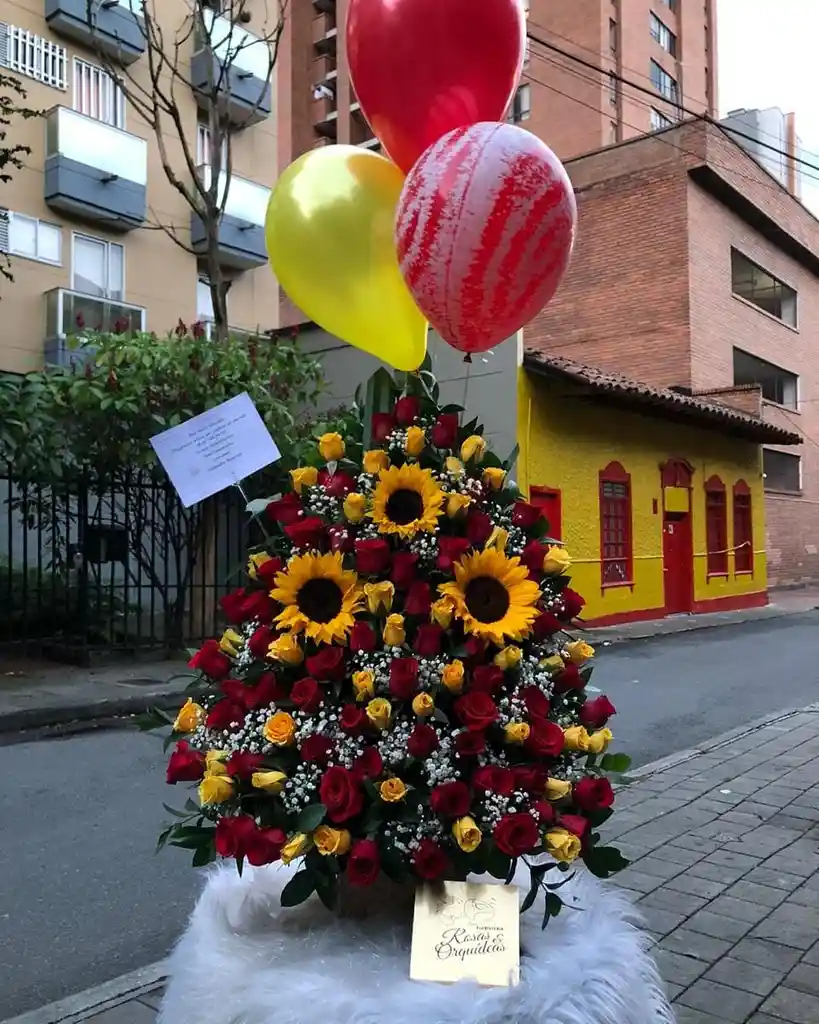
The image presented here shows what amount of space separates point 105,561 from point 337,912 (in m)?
9.05

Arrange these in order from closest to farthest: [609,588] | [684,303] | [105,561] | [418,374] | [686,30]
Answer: [418,374], [105,561], [609,588], [684,303], [686,30]

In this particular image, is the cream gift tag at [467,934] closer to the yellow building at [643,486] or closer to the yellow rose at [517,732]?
the yellow rose at [517,732]

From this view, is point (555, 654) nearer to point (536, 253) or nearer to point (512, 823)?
point (512, 823)

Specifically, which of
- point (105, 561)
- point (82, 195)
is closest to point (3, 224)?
point (82, 195)

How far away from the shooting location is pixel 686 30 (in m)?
45.0

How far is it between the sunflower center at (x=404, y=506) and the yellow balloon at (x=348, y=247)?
0.49 meters

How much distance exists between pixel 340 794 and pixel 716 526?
1859 centimetres

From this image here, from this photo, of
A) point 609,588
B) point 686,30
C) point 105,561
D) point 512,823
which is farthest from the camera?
point 686,30

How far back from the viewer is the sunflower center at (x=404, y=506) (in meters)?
2.01

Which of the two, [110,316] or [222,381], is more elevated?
[110,316]

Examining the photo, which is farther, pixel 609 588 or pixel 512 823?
pixel 609 588

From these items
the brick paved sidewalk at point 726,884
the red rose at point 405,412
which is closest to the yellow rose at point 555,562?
the red rose at point 405,412

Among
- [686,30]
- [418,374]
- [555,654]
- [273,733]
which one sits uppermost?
[686,30]

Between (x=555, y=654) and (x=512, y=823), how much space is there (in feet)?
1.36
